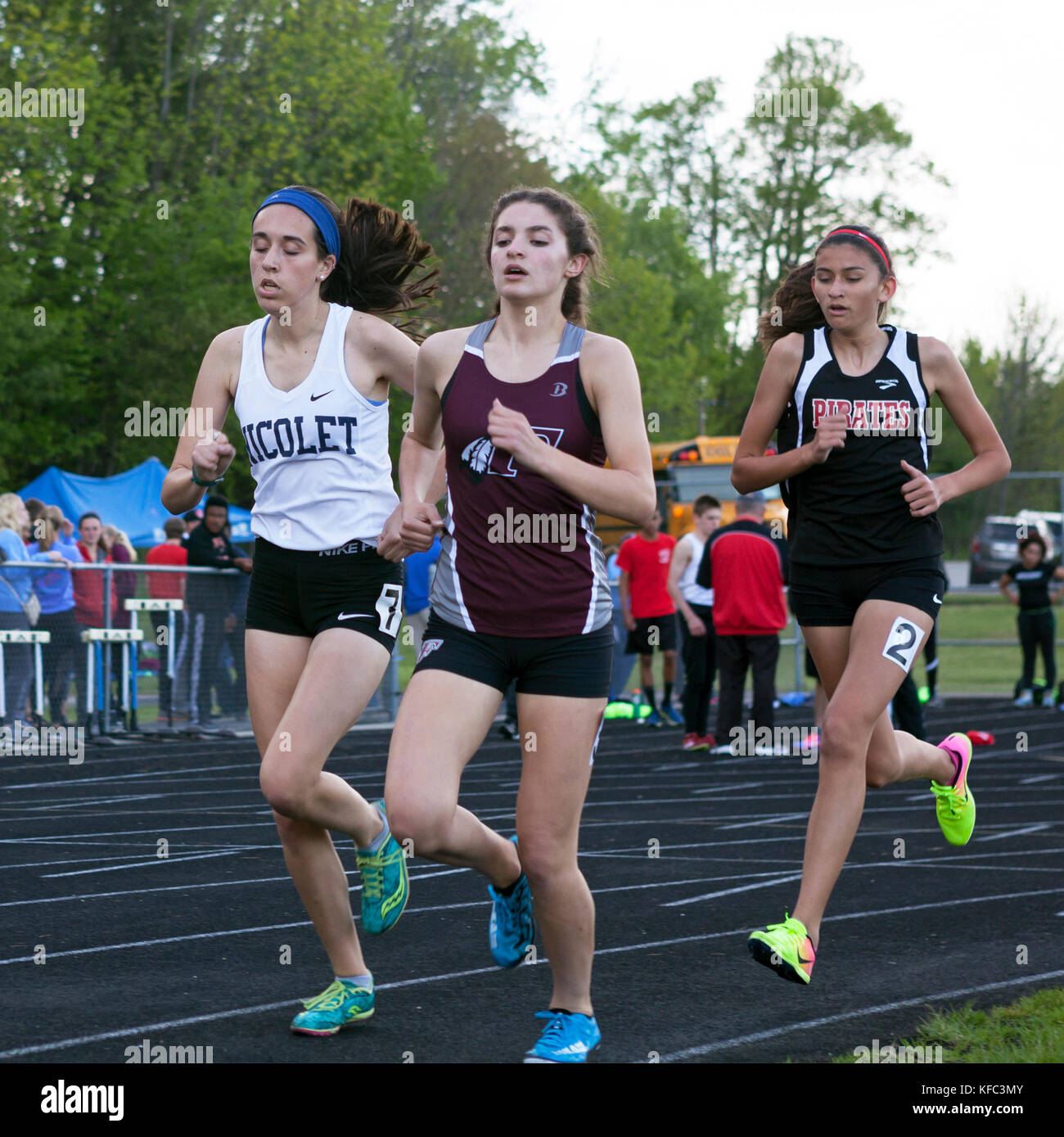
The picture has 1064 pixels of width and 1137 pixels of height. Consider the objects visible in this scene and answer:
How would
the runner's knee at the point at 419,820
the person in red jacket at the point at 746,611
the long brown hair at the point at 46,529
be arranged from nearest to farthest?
1. the runner's knee at the point at 419,820
2. the person in red jacket at the point at 746,611
3. the long brown hair at the point at 46,529

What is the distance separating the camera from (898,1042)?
4.58 m

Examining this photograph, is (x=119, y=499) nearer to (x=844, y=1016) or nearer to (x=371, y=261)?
(x=371, y=261)

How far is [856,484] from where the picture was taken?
5375 millimetres

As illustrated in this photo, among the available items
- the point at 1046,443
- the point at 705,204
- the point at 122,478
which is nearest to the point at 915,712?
the point at 122,478

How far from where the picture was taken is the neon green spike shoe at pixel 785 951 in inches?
186

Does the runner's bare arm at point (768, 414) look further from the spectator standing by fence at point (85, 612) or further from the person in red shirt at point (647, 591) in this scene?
the person in red shirt at point (647, 591)

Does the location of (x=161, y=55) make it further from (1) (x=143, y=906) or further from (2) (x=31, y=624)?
(1) (x=143, y=906)

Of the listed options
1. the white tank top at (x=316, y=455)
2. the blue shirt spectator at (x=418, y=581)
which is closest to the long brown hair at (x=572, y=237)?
the white tank top at (x=316, y=455)

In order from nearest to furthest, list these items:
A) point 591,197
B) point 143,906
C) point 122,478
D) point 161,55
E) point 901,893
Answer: point 143,906, point 901,893, point 122,478, point 161,55, point 591,197

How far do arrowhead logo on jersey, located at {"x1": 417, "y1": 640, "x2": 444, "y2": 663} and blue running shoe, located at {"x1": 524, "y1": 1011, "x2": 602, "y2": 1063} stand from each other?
3.29ft

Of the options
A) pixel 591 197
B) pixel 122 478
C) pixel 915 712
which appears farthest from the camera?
pixel 591 197

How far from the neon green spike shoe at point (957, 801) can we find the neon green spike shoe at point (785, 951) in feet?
5.24

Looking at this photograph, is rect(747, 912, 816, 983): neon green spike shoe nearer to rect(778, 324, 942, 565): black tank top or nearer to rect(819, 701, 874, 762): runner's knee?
rect(819, 701, 874, 762): runner's knee

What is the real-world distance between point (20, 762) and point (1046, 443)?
41175 mm
